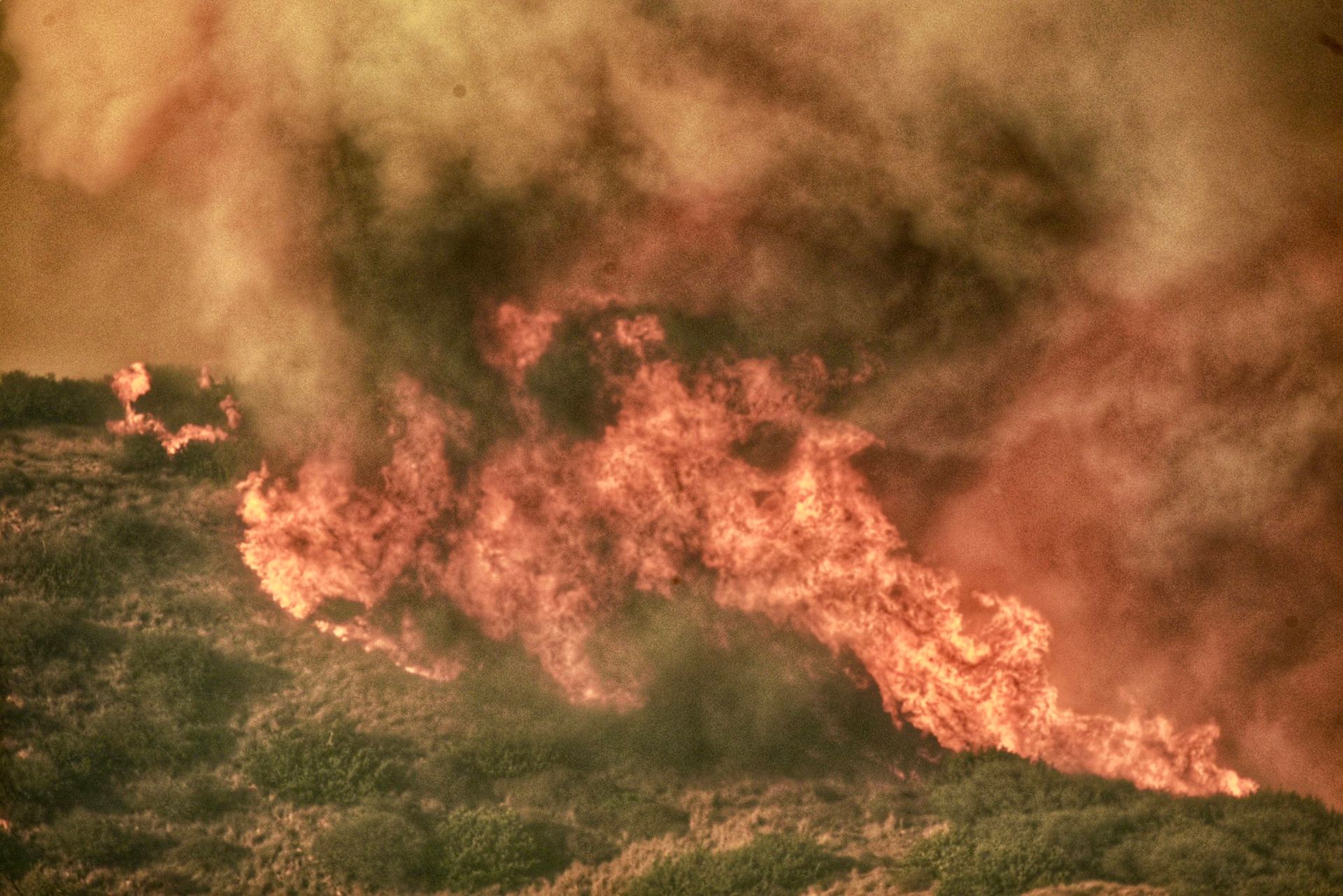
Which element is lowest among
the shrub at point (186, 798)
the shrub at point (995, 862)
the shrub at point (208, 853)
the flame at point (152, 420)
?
the shrub at point (208, 853)

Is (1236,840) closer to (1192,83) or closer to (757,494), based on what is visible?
(757,494)

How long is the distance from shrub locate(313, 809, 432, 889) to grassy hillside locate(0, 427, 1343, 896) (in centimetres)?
2

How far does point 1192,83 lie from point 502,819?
8.20m

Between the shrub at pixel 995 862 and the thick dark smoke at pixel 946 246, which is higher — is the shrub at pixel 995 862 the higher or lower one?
the lower one

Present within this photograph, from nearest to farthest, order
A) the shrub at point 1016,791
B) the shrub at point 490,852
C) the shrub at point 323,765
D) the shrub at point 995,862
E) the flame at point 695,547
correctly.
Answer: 1. the shrub at point 995,862
2. the shrub at point 1016,791
3. the shrub at point 490,852
4. the flame at point 695,547
5. the shrub at point 323,765

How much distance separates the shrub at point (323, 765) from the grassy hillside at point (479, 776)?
0.02 meters

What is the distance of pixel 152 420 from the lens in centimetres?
1184

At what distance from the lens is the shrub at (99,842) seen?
31.8 feet

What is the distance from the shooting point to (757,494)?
10141 mm

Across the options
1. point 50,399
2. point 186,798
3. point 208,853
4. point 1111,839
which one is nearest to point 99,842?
point 186,798

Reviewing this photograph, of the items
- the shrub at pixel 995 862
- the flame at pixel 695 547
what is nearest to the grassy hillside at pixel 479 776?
the shrub at pixel 995 862

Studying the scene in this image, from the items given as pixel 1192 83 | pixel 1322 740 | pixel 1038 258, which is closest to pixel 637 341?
pixel 1038 258

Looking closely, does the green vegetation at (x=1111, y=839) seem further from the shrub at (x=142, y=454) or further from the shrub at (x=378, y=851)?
the shrub at (x=142, y=454)

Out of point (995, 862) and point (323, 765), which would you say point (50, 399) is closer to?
point (323, 765)
